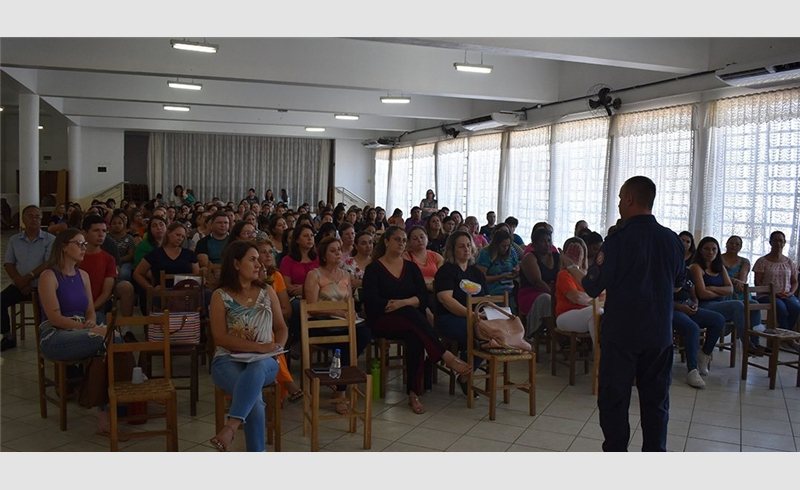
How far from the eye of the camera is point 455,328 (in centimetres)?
514

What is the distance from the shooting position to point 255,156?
876 inches

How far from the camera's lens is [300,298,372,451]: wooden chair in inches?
153

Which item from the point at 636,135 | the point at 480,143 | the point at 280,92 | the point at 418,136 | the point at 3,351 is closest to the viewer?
the point at 3,351

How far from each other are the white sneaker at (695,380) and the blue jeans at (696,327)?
0.24ft

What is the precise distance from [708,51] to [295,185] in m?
16.0

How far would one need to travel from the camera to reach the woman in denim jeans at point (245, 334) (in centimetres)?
357

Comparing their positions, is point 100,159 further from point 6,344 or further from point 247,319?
point 247,319

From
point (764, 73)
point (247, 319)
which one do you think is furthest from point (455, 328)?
point (764, 73)

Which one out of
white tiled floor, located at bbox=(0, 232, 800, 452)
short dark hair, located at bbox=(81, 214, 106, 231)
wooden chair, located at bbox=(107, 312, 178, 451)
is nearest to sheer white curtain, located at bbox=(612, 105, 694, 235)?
white tiled floor, located at bbox=(0, 232, 800, 452)

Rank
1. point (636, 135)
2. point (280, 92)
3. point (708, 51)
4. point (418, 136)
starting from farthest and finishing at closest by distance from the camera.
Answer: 1. point (418, 136)
2. point (280, 92)
3. point (636, 135)
4. point (708, 51)

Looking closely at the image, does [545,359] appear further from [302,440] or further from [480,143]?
[480,143]

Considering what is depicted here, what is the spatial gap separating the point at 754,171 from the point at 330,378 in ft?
20.2

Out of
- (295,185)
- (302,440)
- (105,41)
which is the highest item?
(105,41)

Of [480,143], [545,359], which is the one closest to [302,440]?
[545,359]
